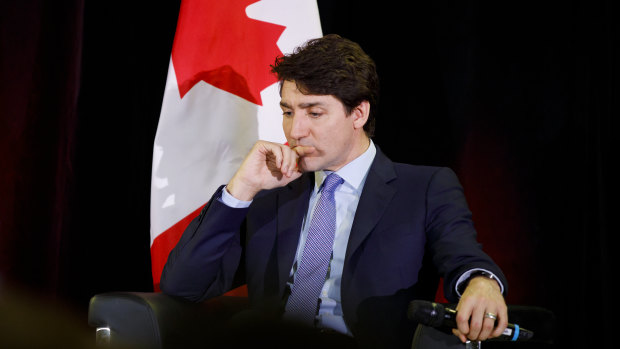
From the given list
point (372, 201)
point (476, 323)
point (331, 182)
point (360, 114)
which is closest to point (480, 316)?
point (476, 323)

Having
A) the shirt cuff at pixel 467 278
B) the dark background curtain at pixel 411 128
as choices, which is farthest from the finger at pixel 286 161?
the dark background curtain at pixel 411 128

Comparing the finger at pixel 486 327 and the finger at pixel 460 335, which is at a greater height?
the finger at pixel 486 327

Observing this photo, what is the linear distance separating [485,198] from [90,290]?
1.66 meters

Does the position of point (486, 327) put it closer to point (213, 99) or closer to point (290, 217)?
point (290, 217)

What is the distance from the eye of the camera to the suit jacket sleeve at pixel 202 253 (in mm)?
1490

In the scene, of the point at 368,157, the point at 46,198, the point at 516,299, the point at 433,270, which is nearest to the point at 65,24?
the point at 46,198

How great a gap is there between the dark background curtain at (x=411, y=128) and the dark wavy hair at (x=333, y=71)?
2.10 ft

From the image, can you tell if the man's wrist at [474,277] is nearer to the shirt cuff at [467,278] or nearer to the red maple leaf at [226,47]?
the shirt cuff at [467,278]

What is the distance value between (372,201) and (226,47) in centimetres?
90

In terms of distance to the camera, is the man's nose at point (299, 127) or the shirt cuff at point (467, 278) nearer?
the shirt cuff at point (467, 278)

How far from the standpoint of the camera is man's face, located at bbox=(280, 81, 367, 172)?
5.21 ft

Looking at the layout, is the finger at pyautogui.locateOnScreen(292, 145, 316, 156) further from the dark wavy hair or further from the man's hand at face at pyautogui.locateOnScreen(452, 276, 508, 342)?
the man's hand at face at pyautogui.locateOnScreen(452, 276, 508, 342)

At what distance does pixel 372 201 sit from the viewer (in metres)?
1.54

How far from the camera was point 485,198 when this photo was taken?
217 cm
